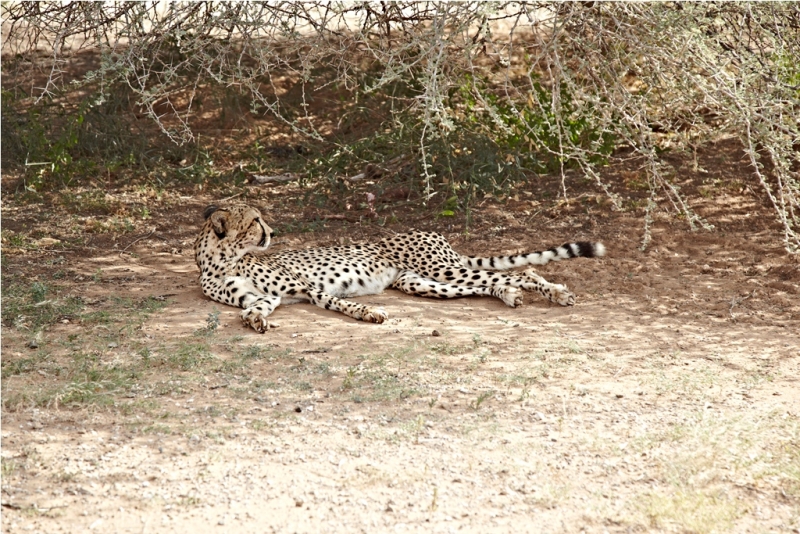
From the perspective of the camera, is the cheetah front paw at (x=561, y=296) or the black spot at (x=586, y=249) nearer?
the cheetah front paw at (x=561, y=296)

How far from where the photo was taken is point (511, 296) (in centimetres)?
590

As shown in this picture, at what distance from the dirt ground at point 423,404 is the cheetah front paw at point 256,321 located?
7 cm

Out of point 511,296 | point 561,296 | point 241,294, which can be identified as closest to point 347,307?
point 241,294

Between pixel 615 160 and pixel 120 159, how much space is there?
4.46 m

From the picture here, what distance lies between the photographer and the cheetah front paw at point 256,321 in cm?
523

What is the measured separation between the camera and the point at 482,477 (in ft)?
11.8

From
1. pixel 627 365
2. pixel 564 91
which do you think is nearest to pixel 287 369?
pixel 627 365

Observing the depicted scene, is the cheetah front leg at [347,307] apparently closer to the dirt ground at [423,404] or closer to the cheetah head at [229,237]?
the dirt ground at [423,404]

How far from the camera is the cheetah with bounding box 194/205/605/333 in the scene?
5.86 meters

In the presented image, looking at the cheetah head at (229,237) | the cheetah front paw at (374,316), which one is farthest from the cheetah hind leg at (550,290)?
the cheetah head at (229,237)

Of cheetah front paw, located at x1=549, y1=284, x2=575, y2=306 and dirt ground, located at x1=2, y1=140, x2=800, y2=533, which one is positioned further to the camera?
cheetah front paw, located at x1=549, y1=284, x2=575, y2=306

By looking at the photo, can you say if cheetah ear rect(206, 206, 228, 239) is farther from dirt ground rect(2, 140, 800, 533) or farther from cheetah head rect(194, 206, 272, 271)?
dirt ground rect(2, 140, 800, 533)

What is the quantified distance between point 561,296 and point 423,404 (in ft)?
6.07

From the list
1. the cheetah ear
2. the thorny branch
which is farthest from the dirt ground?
the thorny branch
